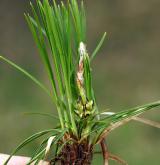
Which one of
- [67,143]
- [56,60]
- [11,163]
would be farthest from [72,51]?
[11,163]

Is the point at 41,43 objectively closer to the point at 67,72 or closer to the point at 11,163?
the point at 67,72

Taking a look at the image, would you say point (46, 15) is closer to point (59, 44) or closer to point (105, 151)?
point (59, 44)

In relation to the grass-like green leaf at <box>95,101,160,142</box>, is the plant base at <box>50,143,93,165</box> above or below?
below

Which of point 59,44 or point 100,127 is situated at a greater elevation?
point 59,44

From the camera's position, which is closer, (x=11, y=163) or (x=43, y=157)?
(x=43, y=157)

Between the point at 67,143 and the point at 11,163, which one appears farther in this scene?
the point at 11,163

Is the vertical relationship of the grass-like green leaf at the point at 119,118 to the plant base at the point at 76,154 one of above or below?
above

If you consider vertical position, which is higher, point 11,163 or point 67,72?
point 67,72

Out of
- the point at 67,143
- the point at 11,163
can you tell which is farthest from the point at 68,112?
the point at 11,163
